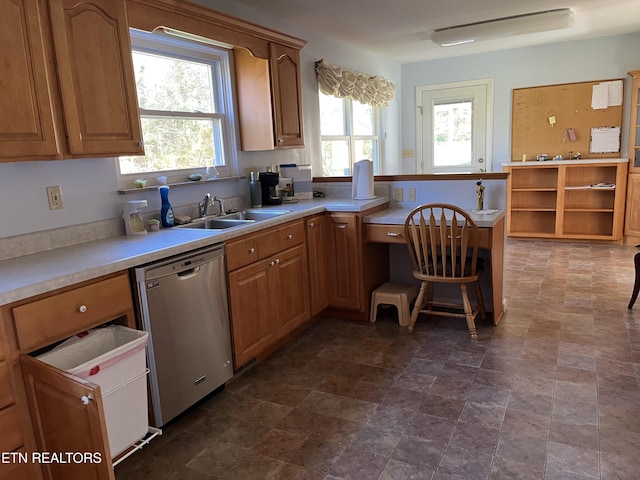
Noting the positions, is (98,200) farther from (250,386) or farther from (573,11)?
(573,11)

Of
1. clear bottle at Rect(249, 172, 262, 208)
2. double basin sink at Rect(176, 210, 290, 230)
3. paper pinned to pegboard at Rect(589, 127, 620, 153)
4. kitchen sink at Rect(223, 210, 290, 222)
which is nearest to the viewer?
double basin sink at Rect(176, 210, 290, 230)

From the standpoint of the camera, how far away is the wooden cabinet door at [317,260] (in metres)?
3.24

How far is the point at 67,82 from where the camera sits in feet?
6.42

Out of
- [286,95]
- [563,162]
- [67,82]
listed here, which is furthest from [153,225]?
[563,162]

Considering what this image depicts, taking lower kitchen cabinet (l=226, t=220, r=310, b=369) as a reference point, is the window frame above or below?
above

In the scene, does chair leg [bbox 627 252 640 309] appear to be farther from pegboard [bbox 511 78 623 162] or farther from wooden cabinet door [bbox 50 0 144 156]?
wooden cabinet door [bbox 50 0 144 156]

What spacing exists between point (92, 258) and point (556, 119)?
18.6 feet

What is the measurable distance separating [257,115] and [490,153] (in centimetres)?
388

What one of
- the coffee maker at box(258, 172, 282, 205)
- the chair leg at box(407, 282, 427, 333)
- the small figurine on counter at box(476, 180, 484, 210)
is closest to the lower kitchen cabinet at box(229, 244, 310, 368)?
the coffee maker at box(258, 172, 282, 205)

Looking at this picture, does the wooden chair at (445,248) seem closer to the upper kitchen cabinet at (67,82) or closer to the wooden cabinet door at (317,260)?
the wooden cabinet door at (317,260)

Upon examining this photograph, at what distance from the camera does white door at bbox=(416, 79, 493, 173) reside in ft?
20.1

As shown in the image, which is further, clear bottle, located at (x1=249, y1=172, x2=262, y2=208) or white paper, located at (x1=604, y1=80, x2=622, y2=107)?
white paper, located at (x1=604, y1=80, x2=622, y2=107)

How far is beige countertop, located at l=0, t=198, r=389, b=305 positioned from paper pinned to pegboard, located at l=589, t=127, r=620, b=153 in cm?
465

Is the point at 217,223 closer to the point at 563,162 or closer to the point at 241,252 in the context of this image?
the point at 241,252
